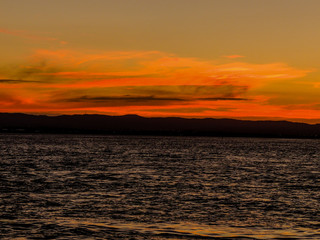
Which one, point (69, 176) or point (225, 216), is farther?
point (69, 176)

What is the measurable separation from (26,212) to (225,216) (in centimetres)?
1334

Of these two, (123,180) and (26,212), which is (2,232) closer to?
(26,212)

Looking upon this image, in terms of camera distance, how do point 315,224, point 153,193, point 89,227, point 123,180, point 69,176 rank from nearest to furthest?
1. point 89,227
2. point 315,224
3. point 153,193
4. point 123,180
5. point 69,176

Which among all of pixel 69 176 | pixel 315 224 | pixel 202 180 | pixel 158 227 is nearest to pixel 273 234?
pixel 315 224

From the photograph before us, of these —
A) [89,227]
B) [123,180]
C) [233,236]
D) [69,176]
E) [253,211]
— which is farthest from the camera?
[69,176]

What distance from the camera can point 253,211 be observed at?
3672cm

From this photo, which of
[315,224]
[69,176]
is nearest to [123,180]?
[69,176]

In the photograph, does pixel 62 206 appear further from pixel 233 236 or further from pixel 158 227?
pixel 233 236

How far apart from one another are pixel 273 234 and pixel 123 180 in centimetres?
3321

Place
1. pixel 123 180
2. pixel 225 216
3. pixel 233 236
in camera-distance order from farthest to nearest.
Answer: pixel 123 180 → pixel 225 216 → pixel 233 236

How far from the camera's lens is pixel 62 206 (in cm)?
3750

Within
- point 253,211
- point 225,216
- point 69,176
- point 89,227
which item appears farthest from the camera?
point 69,176

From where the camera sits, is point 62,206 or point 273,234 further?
point 62,206

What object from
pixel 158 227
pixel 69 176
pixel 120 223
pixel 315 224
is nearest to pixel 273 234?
pixel 315 224
